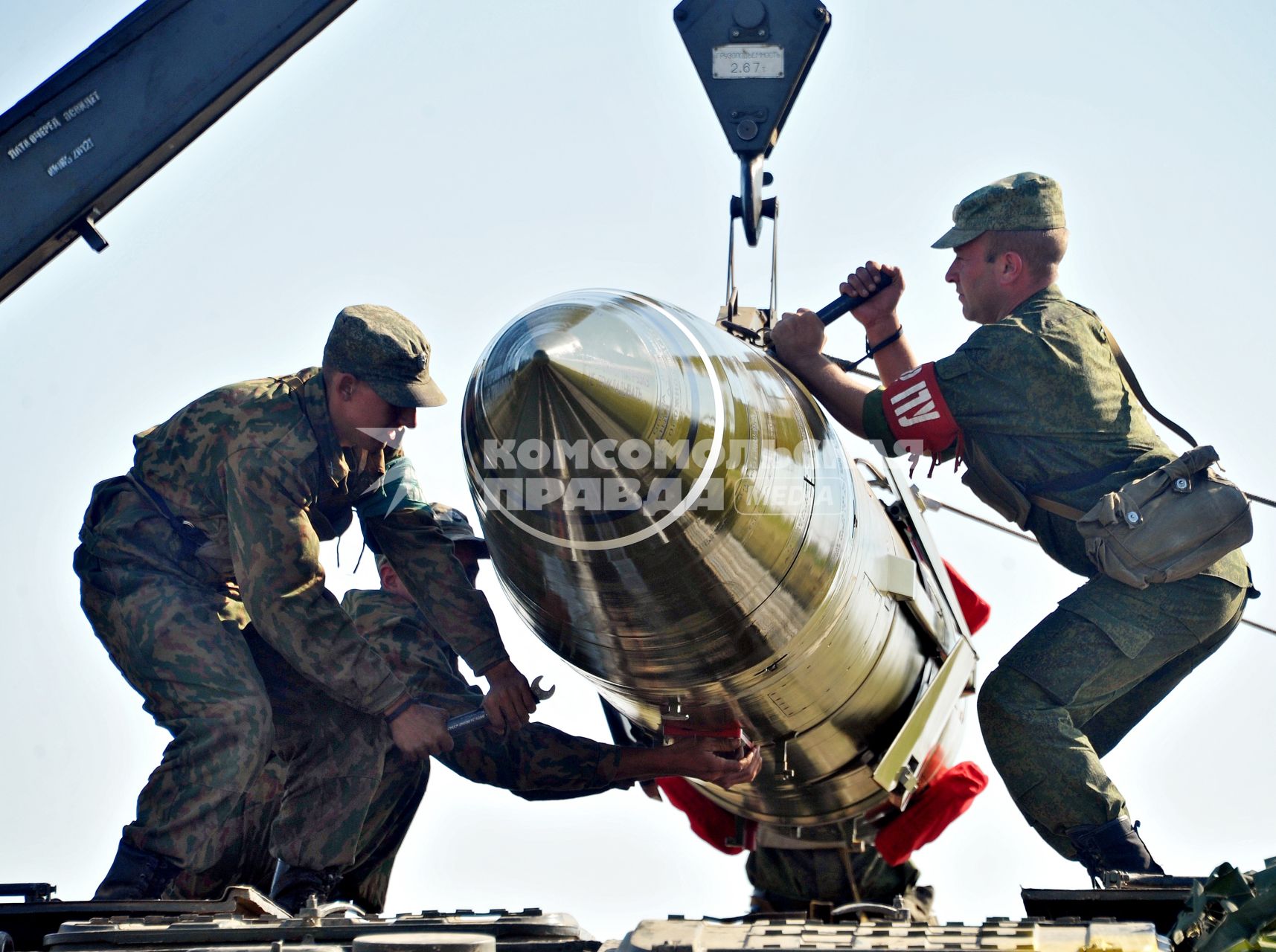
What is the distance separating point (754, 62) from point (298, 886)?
3.58 m

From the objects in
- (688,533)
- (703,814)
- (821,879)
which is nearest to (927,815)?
(821,879)

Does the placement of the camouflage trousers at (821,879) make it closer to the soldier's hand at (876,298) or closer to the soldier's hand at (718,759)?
the soldier's hand at (718,759)

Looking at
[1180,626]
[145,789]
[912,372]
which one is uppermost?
[912,372]

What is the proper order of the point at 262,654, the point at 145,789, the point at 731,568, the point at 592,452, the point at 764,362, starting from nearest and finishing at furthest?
the point at 592,452
the point at 731,568
the point at 764,362
the point at 145,789
the point at 262,654

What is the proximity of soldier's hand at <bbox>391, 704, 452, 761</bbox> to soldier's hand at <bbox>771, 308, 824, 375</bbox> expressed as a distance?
1.77 metres

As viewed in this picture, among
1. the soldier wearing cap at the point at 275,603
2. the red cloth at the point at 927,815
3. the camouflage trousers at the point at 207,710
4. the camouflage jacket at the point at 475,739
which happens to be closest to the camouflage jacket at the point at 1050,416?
the red cloth at the point at 927,815

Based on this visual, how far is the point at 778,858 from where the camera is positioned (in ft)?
22.6

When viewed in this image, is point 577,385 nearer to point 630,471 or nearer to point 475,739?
point 630,471

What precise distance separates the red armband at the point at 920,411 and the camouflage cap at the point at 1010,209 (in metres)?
0.79

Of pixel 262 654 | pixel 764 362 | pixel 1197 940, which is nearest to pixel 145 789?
pixel 262 654

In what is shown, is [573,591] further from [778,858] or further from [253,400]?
[778,858]

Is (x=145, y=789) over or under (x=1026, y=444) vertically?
under

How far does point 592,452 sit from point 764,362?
101cm

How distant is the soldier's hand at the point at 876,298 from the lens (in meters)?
6.63
